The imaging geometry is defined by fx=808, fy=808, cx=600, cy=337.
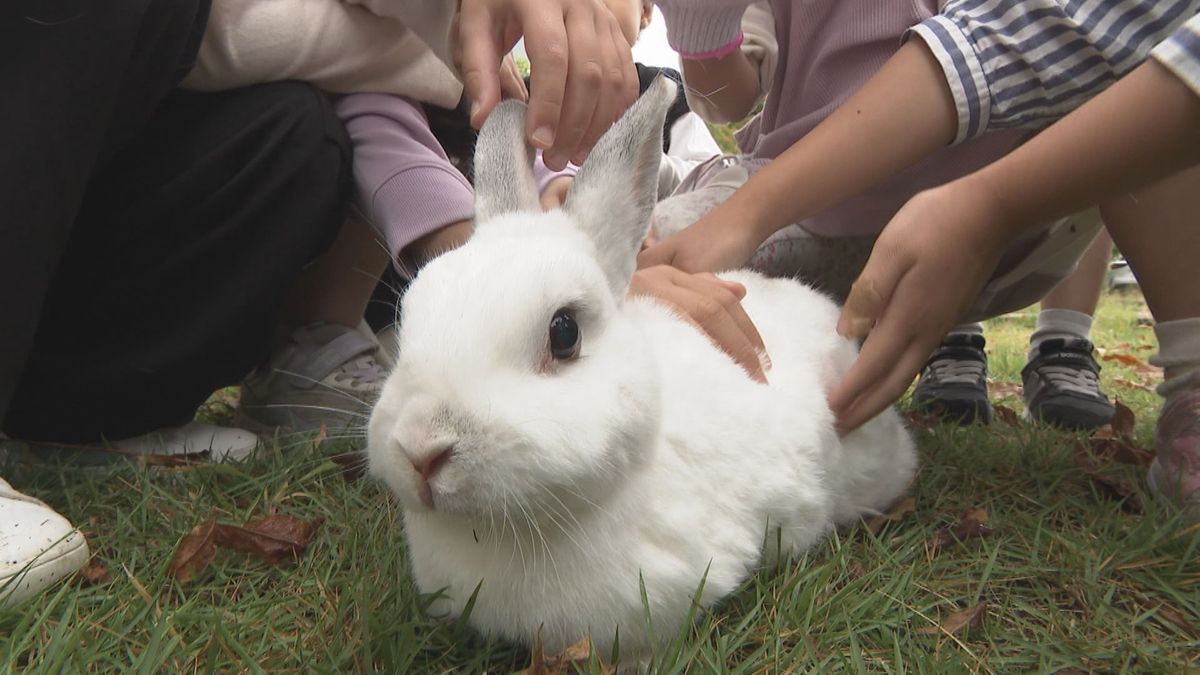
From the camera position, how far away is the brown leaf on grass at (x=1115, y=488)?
1881 mm

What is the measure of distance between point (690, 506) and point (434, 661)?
48 centimetres

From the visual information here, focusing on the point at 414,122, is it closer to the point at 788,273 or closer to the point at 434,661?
the point at 788,273

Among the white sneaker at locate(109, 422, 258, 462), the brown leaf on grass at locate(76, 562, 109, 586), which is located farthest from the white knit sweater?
the brown leaf on grass at locate(76, 562, 109, 586)

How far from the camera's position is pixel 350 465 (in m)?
2.05

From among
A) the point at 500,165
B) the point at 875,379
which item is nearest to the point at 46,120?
the point at 500,165

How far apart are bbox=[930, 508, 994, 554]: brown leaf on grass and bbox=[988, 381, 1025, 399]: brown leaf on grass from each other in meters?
2.31

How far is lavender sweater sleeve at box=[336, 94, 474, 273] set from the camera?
2.19 metres

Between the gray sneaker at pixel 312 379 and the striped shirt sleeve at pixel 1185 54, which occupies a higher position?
the striped shirt sleeve at pixel 1185 54

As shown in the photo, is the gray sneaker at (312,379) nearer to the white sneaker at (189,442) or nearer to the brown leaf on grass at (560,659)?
the white sneaker at (189,442)

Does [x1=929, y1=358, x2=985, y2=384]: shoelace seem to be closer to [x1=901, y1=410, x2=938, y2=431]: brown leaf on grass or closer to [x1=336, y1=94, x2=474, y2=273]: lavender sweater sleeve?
[x1=901, y1=410, x2=938, y2=431]: brown leaf on grass

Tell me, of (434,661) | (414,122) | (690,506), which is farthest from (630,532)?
(414,122)

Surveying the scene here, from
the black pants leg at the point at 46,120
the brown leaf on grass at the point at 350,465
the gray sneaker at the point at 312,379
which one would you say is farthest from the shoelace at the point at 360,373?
the black pants leg at the point at 46,120

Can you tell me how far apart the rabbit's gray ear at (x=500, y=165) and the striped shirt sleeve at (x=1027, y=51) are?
102cm

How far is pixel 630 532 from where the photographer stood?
1.28m
